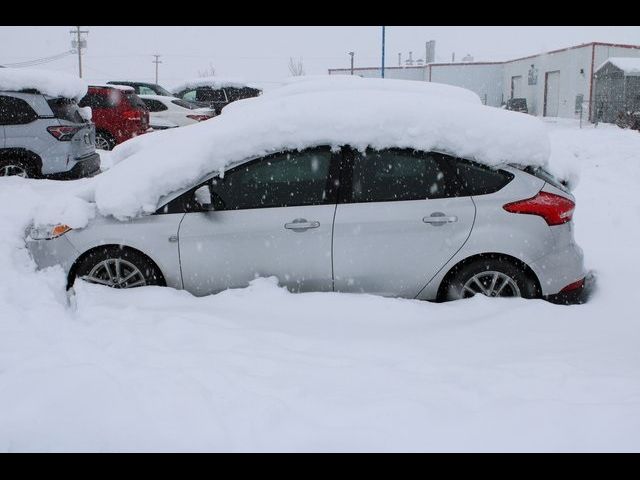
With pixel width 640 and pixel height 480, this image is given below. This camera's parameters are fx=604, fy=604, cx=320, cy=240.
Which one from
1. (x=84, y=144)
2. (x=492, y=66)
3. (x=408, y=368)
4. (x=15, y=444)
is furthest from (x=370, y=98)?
(x=492, y=66)

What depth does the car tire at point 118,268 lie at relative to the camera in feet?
14.5

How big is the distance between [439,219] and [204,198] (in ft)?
5.55

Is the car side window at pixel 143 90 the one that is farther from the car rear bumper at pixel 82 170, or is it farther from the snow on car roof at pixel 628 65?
the snow on car roof at pixel 628 65

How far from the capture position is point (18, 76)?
8578 millimetres

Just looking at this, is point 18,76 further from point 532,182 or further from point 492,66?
point 492,66

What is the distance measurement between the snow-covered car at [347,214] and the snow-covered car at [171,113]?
1124cm

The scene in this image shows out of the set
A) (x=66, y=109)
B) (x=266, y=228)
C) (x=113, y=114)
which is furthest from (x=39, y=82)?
(x=266, y=228)

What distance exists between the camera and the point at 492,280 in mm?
4363

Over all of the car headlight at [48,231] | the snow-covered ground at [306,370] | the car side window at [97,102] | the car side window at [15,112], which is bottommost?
the snow-covered ground at [306,370]

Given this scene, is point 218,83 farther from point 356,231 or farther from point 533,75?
point 533,75

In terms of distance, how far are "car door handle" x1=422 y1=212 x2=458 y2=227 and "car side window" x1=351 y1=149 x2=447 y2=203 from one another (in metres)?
0.15

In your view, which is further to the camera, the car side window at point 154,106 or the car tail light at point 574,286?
the car side window at point 154,106

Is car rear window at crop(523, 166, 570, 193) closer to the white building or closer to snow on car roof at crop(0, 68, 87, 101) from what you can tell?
snow on car roof at crop(0, 68, 87, 101)

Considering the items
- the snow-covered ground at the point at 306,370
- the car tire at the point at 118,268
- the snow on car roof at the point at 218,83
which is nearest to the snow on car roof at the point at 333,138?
the car tire at the point at 118,268
